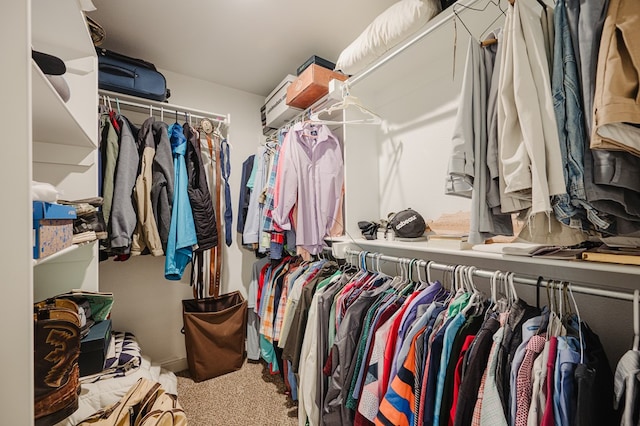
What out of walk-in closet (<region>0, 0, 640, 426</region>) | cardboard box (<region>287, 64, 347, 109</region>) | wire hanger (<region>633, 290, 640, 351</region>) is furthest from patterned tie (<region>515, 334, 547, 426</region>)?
cardboard box (<region>287, 64, 347, 109</region>)

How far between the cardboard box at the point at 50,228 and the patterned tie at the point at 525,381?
1.27m

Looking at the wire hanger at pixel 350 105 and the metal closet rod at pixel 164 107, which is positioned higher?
the metal closet rod at pixel 164 107

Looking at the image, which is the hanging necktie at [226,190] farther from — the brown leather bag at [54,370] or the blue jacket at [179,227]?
the brown leather bag at [54,370]

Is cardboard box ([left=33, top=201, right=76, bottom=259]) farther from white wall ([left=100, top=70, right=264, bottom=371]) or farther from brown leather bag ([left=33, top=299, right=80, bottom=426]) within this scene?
white wall ([left=100, top=70, right=264, bottom=371])

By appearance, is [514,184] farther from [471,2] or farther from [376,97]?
[376,97]

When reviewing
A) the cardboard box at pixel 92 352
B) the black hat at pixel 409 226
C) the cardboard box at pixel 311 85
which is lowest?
the cardboard box at pixel 92 352

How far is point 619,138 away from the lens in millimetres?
514

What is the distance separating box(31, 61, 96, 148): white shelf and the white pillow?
1232 mm

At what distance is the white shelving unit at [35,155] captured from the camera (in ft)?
1.78

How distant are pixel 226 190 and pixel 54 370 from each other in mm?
1586

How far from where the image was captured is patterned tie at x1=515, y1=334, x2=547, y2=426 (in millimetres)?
655

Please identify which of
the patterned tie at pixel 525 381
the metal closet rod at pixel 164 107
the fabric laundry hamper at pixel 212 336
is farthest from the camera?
the fabric laundry hamper at pixel 212 336

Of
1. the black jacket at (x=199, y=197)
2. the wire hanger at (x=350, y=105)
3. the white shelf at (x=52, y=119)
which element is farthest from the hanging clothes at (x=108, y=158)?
the wire hanger at (x=350, y=105)

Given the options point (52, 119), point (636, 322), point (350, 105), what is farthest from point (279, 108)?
point (636, 322)
